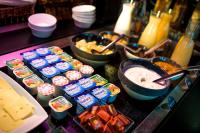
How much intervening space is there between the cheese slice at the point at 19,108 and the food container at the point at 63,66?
309 mm

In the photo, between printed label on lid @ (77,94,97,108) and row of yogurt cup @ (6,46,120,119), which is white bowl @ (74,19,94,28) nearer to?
row of yogurt cup @ (6,46,120,119)

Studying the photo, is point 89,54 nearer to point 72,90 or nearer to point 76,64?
point 76,64

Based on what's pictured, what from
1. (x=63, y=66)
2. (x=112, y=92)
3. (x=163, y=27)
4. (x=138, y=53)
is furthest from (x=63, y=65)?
(x=163, y=27)

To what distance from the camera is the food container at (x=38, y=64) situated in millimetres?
1210

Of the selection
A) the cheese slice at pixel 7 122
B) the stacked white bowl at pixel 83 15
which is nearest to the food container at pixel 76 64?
the cheese slice at pixel 7 122

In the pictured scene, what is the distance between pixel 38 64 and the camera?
1229mm

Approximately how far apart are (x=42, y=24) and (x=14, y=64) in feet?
1.72

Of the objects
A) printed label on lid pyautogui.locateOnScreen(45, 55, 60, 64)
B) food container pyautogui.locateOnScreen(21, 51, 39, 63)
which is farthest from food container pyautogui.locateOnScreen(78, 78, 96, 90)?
food container pyautogui.locateOnScreen(21, 51, 39, 63)

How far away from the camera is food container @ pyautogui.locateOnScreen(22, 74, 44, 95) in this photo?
1.08m

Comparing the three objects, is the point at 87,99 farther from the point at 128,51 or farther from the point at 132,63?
the point at 128,51

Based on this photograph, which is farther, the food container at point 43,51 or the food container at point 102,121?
the food container at point 43,51

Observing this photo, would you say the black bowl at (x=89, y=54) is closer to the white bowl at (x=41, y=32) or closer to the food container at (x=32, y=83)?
the white bowl at (x=41, y=32)

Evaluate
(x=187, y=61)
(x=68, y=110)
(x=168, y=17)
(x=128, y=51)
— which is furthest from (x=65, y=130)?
(x=168, y=17)

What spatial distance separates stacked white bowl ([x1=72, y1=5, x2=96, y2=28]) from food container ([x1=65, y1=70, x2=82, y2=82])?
2.43ft
